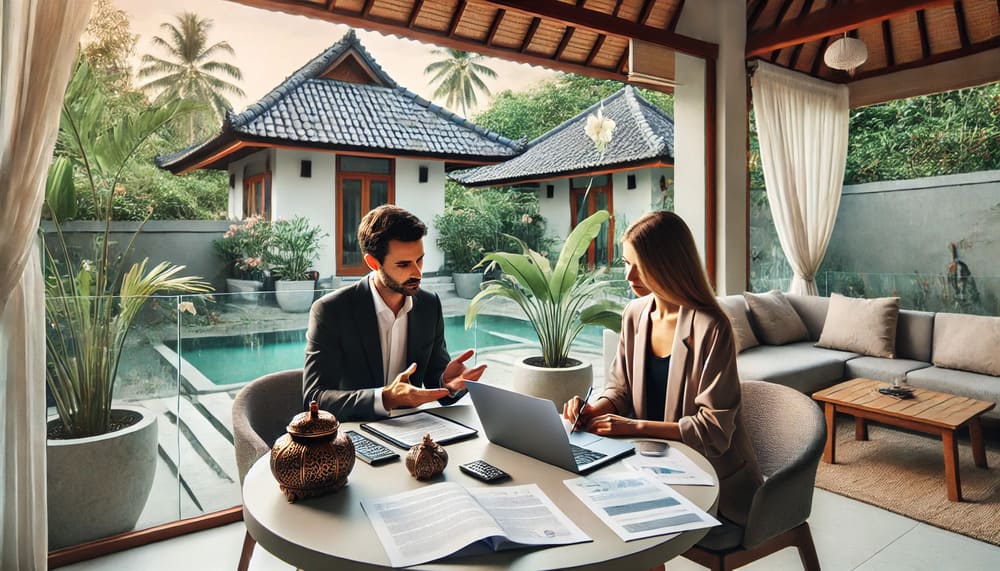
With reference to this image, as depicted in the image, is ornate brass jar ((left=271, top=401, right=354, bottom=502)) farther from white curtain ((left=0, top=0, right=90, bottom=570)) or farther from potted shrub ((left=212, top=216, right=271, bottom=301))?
potted shrub ((left=212, top=216, right=271, bottom=301))

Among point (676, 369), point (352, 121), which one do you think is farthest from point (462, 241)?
point (676, 369)

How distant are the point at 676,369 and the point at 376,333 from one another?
37.1 inches

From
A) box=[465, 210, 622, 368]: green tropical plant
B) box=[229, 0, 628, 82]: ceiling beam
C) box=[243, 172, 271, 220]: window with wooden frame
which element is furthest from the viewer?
box=[243, 172, 271, 220]: window with wooden frame

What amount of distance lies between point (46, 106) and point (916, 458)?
453 centimetres

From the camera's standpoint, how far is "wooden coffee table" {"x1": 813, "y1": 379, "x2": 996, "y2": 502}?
294 centimetres

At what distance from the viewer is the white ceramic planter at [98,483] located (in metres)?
2.32

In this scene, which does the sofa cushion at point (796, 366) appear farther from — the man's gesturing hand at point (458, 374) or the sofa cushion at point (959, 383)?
the man's gesturing hand at point (458, 374)

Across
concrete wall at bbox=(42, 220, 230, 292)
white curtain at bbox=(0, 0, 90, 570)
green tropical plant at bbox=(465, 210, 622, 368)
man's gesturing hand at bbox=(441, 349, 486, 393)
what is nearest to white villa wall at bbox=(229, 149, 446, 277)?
concrete wall at bbox=(42, 220, 230, 292)

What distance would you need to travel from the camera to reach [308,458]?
3.85 ft

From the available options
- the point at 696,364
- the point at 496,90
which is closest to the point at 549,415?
the point at 696,364

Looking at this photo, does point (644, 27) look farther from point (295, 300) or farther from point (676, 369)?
point (676, 369)

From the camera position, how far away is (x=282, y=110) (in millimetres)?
10398

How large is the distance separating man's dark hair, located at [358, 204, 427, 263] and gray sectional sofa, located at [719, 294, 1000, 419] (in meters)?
2.42

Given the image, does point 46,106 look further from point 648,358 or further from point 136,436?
point 648,358
